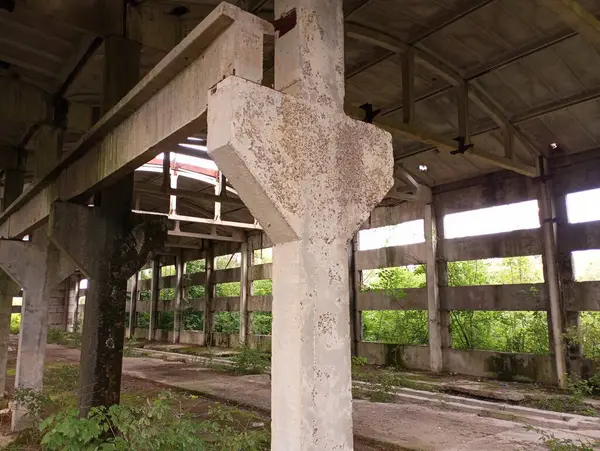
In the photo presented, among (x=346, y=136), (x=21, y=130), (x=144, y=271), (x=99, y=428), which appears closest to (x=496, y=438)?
(x=99, y=428)

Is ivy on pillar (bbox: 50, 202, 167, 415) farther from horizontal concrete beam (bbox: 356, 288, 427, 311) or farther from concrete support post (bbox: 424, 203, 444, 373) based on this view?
horizontal concrete beam (bbox: 356, 288, 427, 311)

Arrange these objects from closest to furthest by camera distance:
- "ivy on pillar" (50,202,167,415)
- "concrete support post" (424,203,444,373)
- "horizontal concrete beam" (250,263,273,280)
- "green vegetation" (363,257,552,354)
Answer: "ivy on pillar" (50,202,167,415) < "green vegetation" (363,257,552,354) < "concrete support post" (424,203,444,373) < "horizontal concrete beam" (250,263,273,280)

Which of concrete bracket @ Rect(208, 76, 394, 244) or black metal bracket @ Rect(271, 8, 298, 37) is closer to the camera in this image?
A: concrete bracket @ Rect(208, 76, 394, 244)

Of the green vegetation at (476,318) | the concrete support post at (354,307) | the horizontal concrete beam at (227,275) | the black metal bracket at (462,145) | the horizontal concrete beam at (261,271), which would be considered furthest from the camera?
the horizontal concrete beam at (227,275)

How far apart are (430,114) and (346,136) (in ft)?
28.3

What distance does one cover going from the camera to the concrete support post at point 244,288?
20875 millimetres

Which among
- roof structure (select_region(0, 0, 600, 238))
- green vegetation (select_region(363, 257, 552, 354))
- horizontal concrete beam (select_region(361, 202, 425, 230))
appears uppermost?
roof structure (select_region(0, 0, 600, 238))

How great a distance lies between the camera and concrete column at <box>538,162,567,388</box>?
1071 centimetres

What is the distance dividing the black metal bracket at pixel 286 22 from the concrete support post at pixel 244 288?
18.6 meters

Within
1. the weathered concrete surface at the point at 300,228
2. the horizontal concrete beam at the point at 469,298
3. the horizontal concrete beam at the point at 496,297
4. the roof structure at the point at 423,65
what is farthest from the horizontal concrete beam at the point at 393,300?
the weathered concrete surface at the point at 300,228

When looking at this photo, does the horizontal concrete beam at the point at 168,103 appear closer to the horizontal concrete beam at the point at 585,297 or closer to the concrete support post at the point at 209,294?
the horizontal concrete beam at the point at 585,297

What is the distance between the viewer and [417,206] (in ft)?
46.8

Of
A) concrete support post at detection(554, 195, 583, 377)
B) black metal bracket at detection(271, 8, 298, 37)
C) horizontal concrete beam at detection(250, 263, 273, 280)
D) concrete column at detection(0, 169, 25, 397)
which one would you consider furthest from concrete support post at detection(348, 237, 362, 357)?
black metal bracket at detection(271, 8, 298, 37)

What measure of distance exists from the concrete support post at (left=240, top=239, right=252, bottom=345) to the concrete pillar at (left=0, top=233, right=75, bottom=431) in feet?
41.8
